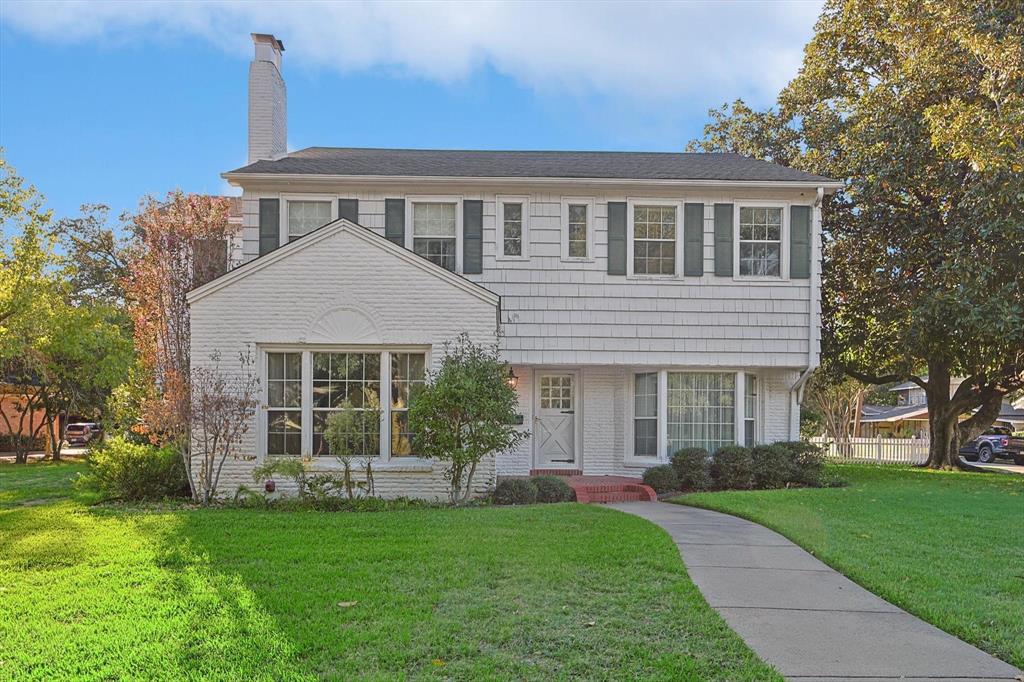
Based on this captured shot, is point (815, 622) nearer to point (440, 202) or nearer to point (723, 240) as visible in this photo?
point (723, 240)

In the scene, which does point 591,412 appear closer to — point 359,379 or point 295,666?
point 359,379

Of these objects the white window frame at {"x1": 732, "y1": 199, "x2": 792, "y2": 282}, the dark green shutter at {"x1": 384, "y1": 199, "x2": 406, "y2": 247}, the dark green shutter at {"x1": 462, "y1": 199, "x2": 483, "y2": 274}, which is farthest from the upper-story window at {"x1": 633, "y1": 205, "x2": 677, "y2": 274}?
the dark green shutter at {"x1": 384, "y1": 199, "x2": 406, "y2": 247}

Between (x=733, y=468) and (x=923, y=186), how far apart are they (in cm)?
Answer: 923

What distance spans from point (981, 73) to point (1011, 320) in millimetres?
6079

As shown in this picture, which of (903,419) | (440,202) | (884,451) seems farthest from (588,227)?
(903,419)

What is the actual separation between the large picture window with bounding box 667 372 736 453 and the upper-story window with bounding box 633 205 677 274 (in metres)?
2.12

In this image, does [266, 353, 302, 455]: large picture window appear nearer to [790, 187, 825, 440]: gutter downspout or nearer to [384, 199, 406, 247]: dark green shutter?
[384, 199, 406, 247]: dark green shutter

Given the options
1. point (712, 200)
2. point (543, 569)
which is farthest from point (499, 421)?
point (712, 200)

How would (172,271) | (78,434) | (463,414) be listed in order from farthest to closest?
(78,434) → (172,271) → (463,414)

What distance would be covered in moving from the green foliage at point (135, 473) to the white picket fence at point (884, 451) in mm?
21431

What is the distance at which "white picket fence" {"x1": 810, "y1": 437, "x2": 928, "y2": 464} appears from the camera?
27422mm

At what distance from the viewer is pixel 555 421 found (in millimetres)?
15812

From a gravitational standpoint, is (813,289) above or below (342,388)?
above

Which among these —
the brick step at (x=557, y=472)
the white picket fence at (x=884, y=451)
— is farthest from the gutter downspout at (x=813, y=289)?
the white picket fence at (x=884, y=451)
